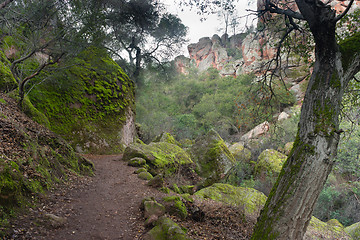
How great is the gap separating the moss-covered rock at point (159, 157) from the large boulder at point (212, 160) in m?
0.77

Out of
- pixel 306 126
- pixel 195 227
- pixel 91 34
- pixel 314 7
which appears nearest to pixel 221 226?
pixel 195 227

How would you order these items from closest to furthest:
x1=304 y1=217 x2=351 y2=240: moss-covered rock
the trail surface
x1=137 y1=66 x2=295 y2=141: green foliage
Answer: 1. the trail surface
2. x1=304 y1=217 x2=351 y2=240: moss-covered rock
3. x1=137 y1=66 x2=295 y2=141: green foliage

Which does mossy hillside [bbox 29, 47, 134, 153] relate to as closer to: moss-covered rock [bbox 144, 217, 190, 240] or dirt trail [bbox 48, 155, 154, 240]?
dirt trail [bbox 48, 155, 154, 240]

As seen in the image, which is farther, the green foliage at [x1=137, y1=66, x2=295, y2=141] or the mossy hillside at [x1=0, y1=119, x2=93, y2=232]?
the green foliage at [x1=137, y1=66, x2=295, y2=141]

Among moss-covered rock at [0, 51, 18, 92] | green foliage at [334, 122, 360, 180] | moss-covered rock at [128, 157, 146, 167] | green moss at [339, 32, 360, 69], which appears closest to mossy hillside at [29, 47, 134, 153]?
moss-covered rock at [0, 51, 18, 92]

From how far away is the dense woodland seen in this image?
8.65 ft

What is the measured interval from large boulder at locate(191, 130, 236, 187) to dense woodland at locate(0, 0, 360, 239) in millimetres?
60

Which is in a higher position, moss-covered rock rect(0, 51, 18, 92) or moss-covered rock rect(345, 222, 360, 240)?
moss-covered rock rect(0, 51, 18, 92)

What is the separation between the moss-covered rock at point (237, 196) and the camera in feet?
20.5

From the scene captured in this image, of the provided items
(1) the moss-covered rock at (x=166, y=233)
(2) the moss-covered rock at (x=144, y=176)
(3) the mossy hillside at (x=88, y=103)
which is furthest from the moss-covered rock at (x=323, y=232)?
Answer: (3) the mossy hillside at (x=88, y=103)

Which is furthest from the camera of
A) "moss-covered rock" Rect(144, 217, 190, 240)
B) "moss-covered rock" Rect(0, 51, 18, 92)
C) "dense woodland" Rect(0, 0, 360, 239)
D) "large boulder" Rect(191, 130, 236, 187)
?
"large boulder" Rect(191, 130, 236, 187)

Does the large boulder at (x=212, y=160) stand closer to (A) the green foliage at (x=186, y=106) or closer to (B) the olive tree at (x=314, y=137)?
(B) the olive tree at (x=314, y=137)

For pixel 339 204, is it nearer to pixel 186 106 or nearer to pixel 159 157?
pixel 159 157

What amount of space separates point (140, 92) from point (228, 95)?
12.6 meters
